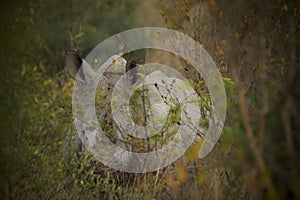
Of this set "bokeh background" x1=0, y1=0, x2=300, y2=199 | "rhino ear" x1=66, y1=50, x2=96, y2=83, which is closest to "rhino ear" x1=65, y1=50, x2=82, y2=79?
"rhino ear" x1=66, y1=50, x2=96, y2=83

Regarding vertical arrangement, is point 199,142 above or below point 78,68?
below

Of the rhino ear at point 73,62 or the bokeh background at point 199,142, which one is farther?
A: the rhino ear at point 73,62

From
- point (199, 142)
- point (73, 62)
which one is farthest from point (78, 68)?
point (199, 142)

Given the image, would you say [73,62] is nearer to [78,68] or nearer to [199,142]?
[78,68]

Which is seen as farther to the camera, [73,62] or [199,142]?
[73,62]

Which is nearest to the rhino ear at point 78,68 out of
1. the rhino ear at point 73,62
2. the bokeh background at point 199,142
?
the rhino ear at point 73,62

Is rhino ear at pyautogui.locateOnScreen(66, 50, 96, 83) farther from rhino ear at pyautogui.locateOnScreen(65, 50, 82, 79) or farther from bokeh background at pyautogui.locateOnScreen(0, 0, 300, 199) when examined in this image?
bokeh background at pyautogui.locateOnScreen(0, 0, 300, 199)

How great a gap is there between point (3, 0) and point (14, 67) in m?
1.12

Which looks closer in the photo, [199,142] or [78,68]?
[199,142]

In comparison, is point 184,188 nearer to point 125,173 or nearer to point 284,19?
point 125,173

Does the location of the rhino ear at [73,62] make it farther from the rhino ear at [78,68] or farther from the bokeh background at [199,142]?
the bokeh background at [199,142]

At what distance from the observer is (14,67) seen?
7621 millimetres

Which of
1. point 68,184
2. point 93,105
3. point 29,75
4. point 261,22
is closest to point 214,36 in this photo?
point 261,22

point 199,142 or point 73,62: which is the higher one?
point 73,62
